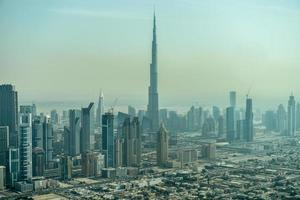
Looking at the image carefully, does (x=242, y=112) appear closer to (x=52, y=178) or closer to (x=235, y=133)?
(x=235, y=133)

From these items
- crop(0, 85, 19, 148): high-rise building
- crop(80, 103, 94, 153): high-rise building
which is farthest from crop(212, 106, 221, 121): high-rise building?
crop(0, 85, 19, 148): high-rise building

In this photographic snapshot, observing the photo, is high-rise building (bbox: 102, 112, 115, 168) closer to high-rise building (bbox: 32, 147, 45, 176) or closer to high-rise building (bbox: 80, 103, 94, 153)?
high-rise building (bbox: 80, 103, 94, 153)

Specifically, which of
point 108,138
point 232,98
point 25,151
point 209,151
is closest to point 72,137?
point 108,138

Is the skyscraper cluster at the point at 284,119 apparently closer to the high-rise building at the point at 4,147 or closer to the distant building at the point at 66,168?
the distant building at the point at 66,168

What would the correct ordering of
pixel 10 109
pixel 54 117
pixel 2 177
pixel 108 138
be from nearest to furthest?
pixel 2 177 → pixel 10 109 → pixel 108 138 → pixel 54 117

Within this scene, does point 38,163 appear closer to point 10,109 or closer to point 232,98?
point 10,109

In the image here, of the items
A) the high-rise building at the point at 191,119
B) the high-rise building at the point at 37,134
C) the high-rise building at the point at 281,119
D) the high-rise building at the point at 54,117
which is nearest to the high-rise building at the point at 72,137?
the high-rise building at the point at 54,117
